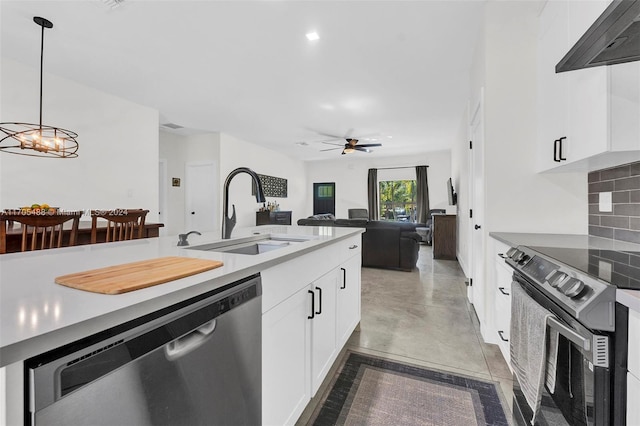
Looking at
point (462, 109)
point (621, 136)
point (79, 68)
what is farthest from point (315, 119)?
point (621, 136)

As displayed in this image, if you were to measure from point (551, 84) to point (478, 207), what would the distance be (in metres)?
1.15

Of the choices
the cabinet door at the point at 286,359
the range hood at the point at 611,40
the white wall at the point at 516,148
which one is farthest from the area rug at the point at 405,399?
the range hood at the point at 611,40

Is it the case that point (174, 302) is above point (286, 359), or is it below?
above

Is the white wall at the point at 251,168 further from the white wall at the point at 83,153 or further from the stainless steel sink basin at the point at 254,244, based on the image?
the stainless steel sink basin at the point at 254,244

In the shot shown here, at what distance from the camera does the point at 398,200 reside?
8891 mm

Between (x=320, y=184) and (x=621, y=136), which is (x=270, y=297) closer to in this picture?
(x=621, y=136)

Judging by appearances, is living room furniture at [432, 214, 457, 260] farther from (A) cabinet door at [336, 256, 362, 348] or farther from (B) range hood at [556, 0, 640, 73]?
(B) range hood at [556, 0, 640, 73]

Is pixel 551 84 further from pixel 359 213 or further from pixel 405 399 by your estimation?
pixel 359 213

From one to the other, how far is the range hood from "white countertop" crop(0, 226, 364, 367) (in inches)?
52.0

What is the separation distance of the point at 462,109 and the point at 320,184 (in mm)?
5727

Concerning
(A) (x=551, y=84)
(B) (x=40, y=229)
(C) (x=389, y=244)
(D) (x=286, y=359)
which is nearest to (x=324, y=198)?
(C) (x=389, y=244)

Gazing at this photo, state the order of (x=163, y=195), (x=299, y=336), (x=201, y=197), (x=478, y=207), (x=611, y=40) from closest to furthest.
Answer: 1. (x=611, y=40)
2. (x=299, y=336)
3. (x=478, y=207)
4. (x=163, y=195)
5. (x=201, y=197)

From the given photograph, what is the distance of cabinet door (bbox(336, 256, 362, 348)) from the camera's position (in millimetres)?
1866

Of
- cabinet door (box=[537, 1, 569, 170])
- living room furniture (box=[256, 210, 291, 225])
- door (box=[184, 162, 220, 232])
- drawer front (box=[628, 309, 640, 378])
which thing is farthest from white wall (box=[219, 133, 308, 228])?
drawer front (box=[628, 309, 640, 378])
